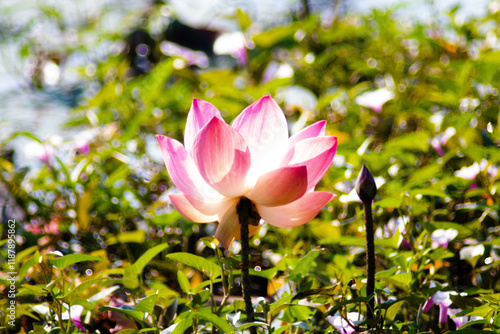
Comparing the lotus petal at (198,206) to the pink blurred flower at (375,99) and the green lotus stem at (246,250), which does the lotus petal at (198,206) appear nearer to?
the green lotus stem at (246,250)

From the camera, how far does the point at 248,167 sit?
54 cm

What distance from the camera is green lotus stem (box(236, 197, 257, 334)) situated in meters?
0.52

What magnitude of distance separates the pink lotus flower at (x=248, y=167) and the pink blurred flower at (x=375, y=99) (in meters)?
0.73

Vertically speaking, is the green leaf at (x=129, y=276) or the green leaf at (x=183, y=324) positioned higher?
the green leaf at (x=183, y=324)

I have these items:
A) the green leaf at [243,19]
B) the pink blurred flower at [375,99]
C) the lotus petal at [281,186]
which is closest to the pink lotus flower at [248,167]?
the lotus petal at [281,186]

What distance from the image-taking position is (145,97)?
1.38 metres

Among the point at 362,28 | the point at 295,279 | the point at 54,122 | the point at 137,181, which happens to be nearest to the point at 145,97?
the point at 137,181

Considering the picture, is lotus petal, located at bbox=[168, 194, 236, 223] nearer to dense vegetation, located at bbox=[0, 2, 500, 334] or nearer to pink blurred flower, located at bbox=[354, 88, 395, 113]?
dense vegetation, located at bbox=[0, 2, 500, 334]

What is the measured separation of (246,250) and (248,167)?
8 centimetres

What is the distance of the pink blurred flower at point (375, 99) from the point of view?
1.29m

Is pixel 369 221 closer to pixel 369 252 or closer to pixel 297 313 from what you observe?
pixel 369 252

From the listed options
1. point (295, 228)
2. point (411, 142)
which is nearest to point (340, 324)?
point (295, 228)

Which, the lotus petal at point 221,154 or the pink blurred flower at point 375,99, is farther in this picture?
the pink blurred flower at point 375,99

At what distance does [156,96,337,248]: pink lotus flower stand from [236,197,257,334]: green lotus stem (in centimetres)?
1
